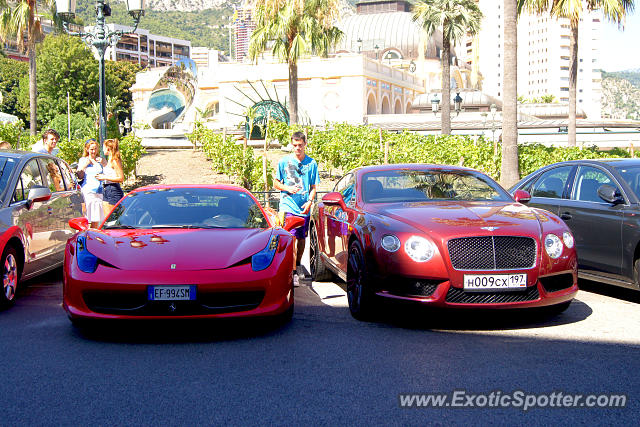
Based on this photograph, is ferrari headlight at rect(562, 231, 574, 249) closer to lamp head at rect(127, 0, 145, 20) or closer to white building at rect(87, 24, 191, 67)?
lamp head at rect(127, 0, 145, 20)

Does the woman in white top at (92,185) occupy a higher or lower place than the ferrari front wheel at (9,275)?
higher

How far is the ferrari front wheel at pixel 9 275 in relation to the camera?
23.7 ft

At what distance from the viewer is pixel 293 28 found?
3219 cm

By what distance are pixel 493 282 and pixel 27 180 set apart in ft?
17.7

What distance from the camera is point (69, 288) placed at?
5.91 meters

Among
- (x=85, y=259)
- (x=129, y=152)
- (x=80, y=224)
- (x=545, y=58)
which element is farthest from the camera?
(x=545, y=58)

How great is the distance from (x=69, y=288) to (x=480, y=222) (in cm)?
343

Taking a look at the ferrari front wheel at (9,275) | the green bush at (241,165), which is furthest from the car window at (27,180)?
the green bush at (241,165)

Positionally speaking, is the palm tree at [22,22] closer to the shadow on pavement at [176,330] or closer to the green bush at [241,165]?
the green bush at [241,165]

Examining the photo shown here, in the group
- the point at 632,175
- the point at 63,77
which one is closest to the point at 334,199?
the point at 632,175

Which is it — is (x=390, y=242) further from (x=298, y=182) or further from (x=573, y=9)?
(x=573, y=9)

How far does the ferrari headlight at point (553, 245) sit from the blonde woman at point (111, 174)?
249 inches

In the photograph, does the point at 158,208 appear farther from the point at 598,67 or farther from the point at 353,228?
the point at 598,67

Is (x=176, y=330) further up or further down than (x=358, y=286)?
further down
